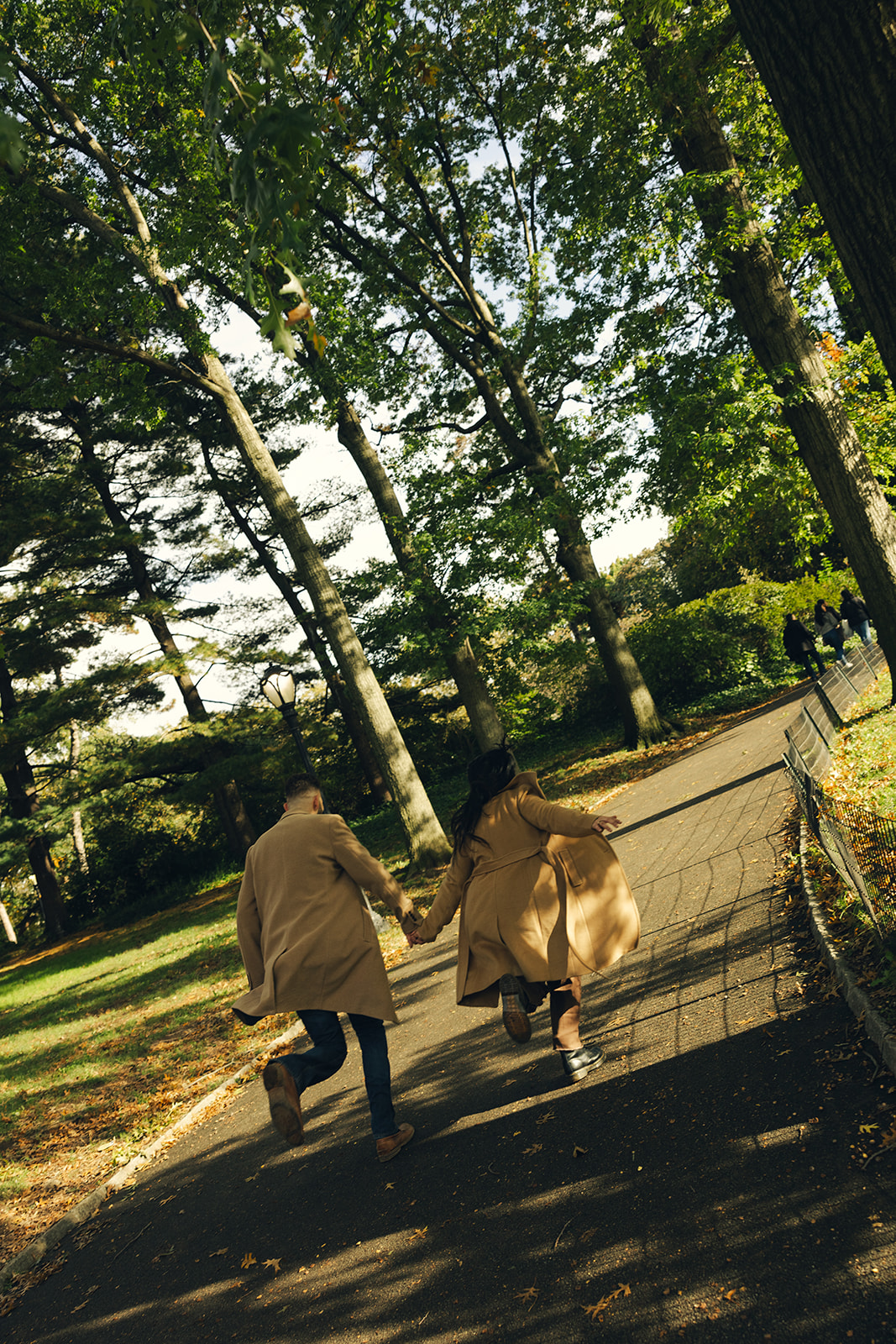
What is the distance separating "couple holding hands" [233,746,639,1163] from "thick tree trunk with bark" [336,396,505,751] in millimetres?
11881

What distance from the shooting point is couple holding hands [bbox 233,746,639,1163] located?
446cm

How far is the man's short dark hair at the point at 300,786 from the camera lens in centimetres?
500

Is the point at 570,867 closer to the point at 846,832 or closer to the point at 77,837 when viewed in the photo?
the point at 846,832

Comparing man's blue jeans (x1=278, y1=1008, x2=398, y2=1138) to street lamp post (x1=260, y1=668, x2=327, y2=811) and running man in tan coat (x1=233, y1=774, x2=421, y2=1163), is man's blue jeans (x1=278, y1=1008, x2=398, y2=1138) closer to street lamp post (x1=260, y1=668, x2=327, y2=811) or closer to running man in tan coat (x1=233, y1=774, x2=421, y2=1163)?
running man in tan coat (x1=233, y1=774, x2=421, y2=1163)

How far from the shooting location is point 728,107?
11273 mm

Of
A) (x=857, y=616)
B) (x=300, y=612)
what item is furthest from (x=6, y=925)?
(x=857, y=616)

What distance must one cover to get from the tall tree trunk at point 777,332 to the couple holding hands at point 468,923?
6.24 m

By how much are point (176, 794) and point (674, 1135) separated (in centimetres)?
1969

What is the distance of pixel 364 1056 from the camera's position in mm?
4574

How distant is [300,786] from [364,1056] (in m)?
1.53

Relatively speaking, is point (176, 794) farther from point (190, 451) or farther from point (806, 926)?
point (806, 926)

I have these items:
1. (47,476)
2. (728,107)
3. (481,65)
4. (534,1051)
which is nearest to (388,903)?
(534,1051)

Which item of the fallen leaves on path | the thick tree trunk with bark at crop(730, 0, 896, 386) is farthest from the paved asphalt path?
the thick tree trunk with bark at crop(730, 0, 896, 386)

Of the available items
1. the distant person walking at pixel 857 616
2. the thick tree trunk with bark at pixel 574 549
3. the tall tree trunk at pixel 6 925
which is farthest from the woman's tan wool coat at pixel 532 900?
the tall tree trunk at pixel 6 925
